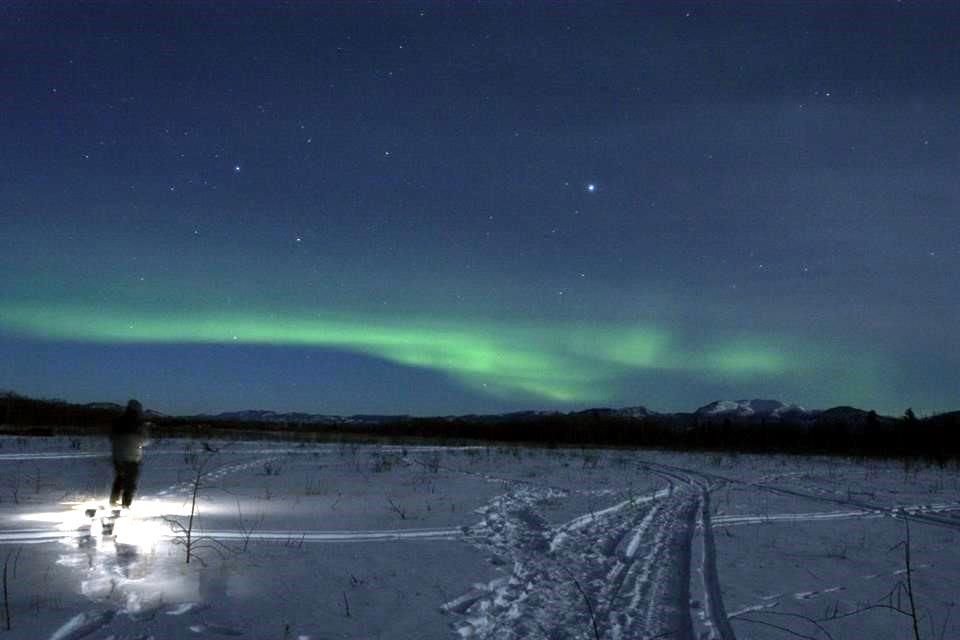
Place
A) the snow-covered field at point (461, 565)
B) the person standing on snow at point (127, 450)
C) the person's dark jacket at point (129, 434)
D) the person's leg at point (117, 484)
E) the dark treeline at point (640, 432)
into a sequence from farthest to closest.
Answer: the dark treeline at point (640, 432), the person's dark jacket at point (129, 434), the person standing on snow at point (127, 450), the person's leg at point (117, 484), the snow-covered field at point (461, 565)

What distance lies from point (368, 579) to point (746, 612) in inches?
135

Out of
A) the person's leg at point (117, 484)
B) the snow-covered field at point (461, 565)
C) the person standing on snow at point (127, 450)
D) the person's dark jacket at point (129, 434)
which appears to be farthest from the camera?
the person's dark jacket at point (129, 434)

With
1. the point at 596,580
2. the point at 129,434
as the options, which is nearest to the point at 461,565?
the point at 596,580

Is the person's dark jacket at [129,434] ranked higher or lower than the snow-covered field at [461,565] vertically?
higher

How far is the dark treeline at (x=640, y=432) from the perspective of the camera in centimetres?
6088

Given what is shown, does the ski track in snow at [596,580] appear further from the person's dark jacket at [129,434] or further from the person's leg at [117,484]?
the person's dark jacket at [129,434]

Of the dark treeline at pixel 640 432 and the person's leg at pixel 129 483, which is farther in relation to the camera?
the dark treeline at pixel 640 432

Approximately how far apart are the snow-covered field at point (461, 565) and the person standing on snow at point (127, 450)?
39 cm

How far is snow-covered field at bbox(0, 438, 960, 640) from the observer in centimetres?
531

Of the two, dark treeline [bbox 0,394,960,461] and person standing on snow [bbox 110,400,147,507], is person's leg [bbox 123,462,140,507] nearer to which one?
person standing on snow [bbox 110,400,147,507]

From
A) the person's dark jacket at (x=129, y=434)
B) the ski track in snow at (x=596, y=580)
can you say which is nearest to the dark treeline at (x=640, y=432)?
the person's dark jacket at (x=129, y=434)

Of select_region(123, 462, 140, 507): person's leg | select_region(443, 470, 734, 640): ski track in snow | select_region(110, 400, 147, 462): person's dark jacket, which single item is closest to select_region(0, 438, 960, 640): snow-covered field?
select_region(443, 470, 734, 640): ski track in snow

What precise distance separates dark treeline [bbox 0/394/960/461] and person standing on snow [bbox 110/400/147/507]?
33.8 m

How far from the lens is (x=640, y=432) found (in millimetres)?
106688
